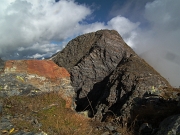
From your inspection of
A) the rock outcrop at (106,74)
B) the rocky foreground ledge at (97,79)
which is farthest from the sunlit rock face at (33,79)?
the rock outcrop at (106,74)

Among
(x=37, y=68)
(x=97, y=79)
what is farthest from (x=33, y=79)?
(x=97, y=79)

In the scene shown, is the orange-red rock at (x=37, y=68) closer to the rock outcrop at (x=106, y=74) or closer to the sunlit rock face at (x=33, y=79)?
the sunlit rock face at (x=33, y=79)

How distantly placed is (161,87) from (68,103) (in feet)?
28.3

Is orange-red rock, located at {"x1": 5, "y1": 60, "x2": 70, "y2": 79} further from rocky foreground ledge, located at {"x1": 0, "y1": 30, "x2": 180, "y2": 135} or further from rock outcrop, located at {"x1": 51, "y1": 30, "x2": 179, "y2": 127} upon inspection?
rock outcrop, located at {"x1": 51, "y1": 30, "x2": 179, "y2": 127}

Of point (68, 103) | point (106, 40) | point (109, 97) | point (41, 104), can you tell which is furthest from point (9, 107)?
point (106, 40)

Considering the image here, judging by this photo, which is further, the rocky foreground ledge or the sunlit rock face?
the sunlit rock face

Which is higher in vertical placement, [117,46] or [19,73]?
[117,46]

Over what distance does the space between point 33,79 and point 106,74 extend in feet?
28.1

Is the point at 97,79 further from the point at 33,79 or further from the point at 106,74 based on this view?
the point at 33,79

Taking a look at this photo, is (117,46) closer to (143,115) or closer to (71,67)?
(71,67)

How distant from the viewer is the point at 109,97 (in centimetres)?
1770

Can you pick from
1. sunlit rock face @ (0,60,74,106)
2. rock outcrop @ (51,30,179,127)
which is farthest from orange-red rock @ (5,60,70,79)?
rock outcrop @ (51,30,179,127)

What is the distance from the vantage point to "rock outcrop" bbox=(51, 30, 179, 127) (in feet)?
54.4

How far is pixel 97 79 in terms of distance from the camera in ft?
72.9
